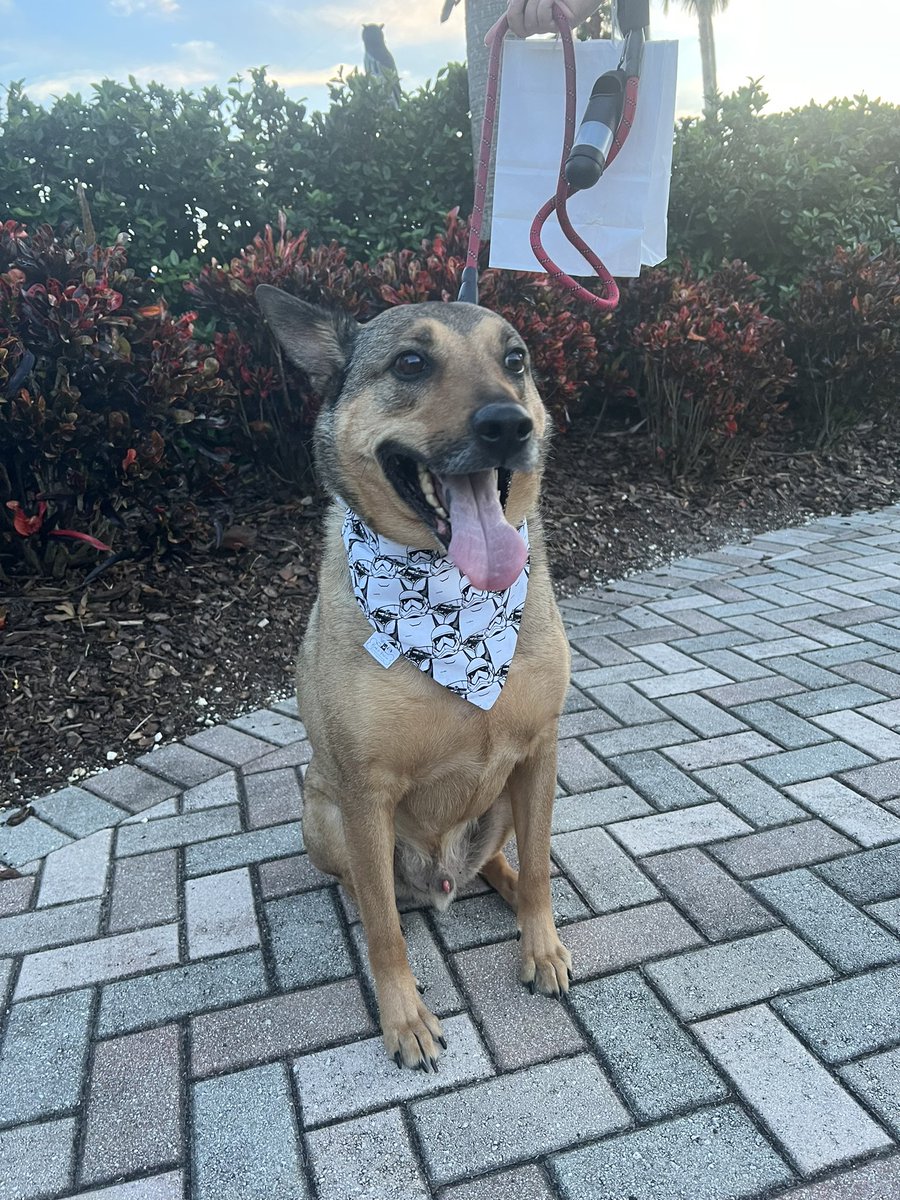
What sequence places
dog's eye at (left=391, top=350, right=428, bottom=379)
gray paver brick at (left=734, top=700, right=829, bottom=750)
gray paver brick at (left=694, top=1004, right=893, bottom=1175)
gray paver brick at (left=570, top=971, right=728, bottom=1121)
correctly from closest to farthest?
gray paver brick at (left=694, top=1004, right=893, bottom=1175), gray paver brick at (left=570, top=971, right=728, bottom=1121), dog's eye at (left=391, top=350, right=428, bottom=379), gray paver brick at (left=734, top=700, right=829, bottom=750)

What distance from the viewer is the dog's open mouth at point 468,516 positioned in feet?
6.75

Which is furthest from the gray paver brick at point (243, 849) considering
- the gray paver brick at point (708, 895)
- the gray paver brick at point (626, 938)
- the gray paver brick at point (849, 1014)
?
the gray paver brick at point (849, 1014)

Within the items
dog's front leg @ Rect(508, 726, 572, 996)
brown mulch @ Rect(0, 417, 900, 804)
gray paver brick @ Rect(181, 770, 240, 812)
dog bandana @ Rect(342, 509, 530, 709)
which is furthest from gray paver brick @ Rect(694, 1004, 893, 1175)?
brown mulch @ Rect(0, 417, 900, 804)

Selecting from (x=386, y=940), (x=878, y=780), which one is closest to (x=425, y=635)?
(x=386, y=940)

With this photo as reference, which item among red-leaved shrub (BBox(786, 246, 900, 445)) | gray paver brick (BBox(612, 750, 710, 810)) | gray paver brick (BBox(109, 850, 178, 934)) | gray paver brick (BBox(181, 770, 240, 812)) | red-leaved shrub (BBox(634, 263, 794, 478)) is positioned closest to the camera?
gray paver brick (BBox(109, 850, 178, 934))

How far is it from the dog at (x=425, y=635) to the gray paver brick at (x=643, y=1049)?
0.41 ft

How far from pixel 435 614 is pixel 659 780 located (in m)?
1.48

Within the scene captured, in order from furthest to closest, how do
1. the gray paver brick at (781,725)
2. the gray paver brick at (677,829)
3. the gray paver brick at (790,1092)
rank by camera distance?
the gray paver brick at (781,725)
the gray paver brick at (677,829)
the gray paver brick at (790,1092)

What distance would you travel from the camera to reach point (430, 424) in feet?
6.82

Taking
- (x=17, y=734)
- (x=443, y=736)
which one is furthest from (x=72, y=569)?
(x=443, y=736)

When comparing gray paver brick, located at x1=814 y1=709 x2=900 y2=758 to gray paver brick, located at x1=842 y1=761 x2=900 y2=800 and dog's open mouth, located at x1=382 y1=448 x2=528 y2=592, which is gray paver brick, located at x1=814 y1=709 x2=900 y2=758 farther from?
dog's open mouth, located at x1=382 y1=448 x2=528 y2=592

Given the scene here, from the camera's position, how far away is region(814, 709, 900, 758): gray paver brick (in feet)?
10.9

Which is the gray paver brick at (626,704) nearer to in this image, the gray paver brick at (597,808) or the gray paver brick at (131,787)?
the gray paver brick at (597,808)

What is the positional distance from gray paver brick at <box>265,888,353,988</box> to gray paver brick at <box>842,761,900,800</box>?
2.01 metres
